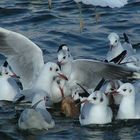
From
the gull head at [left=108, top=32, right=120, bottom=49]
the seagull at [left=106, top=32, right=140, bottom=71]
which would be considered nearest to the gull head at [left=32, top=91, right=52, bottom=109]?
the seagull at [left=106, top=32, right=140, bottom=71]

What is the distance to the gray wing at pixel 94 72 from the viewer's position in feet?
38.2

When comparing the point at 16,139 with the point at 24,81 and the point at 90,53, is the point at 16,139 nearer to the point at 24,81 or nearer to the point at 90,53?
the point at 24,81

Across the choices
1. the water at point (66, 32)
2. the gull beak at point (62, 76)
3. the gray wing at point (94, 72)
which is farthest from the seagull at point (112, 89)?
the water at point (66, 32)

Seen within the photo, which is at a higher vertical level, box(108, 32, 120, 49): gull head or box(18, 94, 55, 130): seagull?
box(108, 32, 120, 49): gull head

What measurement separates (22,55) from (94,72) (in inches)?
45.2

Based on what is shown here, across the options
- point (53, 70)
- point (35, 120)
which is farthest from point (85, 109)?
point (53, 70)

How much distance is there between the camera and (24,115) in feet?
33.9

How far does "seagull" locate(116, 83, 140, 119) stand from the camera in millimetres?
10869

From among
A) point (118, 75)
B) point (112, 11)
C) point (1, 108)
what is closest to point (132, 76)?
point (118, 75)

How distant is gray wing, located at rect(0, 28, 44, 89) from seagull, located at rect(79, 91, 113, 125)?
5.34 ft

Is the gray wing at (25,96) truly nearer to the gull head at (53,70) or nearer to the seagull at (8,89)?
the seagull at (8,89)

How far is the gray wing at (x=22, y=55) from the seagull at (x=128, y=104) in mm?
1647

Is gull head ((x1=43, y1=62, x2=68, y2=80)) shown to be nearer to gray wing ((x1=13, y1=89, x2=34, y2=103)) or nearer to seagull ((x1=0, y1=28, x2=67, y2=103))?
seagull ((x1=0, y1=28, x2=67, y2=103))

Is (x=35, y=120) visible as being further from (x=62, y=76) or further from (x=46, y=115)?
(x=62, y=76)
